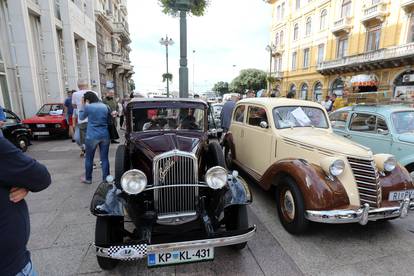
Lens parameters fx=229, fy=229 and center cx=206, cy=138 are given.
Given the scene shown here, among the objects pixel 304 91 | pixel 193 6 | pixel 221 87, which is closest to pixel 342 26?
pixel 304 91

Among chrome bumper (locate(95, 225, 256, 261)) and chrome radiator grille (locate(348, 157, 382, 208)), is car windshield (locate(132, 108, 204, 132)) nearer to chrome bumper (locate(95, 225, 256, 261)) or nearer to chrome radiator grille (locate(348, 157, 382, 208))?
chrome bumper (locate(95, 225, 256, 261))

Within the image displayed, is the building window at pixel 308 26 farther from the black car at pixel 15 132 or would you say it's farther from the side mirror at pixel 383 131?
the black car at pixel 15 132

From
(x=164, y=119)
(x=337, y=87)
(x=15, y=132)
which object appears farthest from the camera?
(x=337, y=87)

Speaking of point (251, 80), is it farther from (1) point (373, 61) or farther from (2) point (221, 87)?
(1) point (373, 61)

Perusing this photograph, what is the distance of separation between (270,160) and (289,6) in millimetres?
31429

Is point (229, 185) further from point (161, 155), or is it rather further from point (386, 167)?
point (386, 167)

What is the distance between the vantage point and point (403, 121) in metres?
4.64

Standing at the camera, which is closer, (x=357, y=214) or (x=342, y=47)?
(x=357, y=214)

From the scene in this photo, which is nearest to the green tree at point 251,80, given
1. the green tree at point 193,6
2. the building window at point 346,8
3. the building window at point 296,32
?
the building window at point 296,32

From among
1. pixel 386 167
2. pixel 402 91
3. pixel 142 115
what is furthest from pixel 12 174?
Result: pixel 402 91

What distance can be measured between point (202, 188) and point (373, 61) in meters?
21.9

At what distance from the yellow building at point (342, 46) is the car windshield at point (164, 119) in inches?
528

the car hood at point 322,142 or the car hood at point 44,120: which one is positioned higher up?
the car hood at point 322,142

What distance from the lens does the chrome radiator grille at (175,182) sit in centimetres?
254
